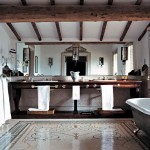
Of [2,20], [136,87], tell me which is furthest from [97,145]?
[2,20]

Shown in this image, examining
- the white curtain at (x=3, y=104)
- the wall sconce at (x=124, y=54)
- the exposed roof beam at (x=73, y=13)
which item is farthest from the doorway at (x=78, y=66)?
the white curtain at (x=3, y=104)

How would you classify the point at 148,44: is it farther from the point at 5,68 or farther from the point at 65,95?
the point at 5,68

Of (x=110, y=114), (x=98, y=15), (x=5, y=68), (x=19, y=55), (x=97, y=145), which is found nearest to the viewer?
(x=97, y=145)

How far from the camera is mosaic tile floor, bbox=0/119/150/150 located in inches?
148

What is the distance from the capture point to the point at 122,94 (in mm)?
7078

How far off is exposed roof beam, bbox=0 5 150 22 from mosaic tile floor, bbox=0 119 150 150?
232cm

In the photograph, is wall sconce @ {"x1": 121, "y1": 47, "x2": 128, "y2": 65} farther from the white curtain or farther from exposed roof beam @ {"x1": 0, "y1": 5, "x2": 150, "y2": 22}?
the white curtain

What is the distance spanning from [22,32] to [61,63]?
1.41 m

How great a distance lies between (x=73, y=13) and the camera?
527cm

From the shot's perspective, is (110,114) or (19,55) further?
(19,55)

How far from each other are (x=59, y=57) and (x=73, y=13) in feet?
6.61

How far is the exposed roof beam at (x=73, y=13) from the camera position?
5.25 m

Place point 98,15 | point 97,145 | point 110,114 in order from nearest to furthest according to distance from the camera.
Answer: point 97,145, point 98,15, point 110,114

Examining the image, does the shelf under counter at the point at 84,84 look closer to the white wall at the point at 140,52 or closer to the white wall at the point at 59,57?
the white wall at the point at 59,57
